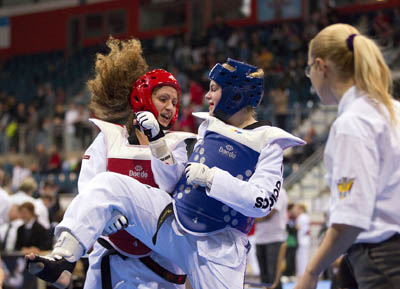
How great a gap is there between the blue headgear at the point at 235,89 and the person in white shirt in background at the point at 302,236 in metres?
8.47

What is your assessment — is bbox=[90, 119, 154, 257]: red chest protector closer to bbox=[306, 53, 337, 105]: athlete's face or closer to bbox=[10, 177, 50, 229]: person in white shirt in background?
bbox=[306, 53, 337, 105]: athlete's face

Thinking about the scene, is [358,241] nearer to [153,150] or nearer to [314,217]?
[153,150]

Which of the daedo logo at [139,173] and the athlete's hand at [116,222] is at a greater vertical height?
the daedo logo at [139,173]

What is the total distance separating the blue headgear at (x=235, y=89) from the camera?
3887 mm

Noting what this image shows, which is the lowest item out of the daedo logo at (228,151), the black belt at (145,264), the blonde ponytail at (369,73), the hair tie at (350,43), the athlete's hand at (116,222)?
the black belt at (145,264)

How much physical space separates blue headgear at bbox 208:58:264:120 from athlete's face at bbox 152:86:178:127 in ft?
0.94

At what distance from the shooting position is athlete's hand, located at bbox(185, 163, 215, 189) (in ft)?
11.5

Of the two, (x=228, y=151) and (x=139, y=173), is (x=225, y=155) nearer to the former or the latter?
(x=228, y=151)

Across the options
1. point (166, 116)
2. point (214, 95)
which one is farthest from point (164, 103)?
point (214, 95)

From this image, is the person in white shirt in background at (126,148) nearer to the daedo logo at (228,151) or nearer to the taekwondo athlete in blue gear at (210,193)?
the taekwondo athlete in blue gear at (210,193)

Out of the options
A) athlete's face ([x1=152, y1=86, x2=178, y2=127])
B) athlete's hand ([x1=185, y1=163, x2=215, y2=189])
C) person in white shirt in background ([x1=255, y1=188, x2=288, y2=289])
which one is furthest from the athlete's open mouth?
person in white shirt in background ([x1=255, y1=188, x2=288, y2=289])

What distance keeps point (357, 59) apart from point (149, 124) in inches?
50.9

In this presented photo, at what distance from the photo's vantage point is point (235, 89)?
3879mm

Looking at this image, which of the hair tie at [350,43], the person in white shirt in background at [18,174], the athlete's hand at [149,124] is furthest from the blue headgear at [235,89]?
the person in white shirt in background at [18,174]
